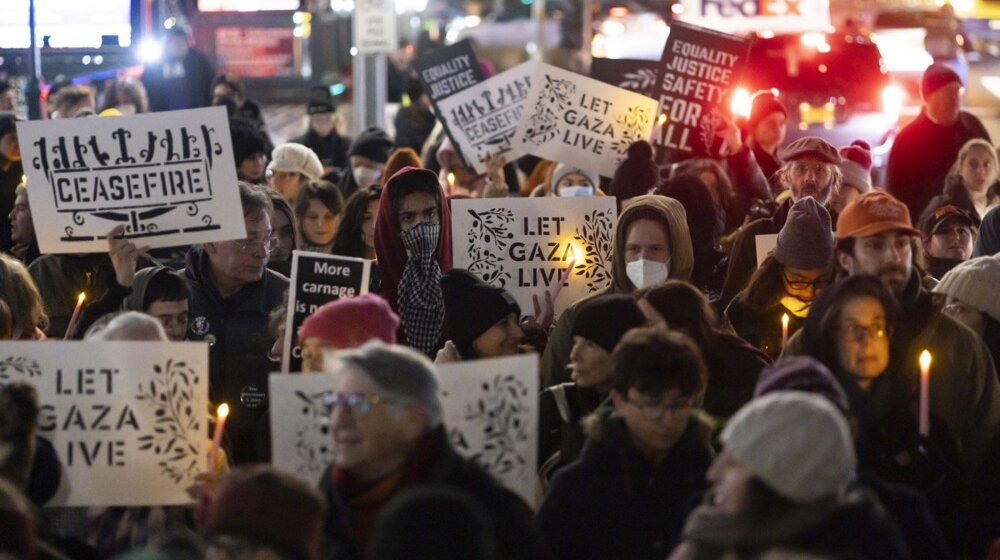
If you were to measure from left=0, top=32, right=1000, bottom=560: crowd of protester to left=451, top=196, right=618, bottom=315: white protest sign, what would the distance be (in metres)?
0.15

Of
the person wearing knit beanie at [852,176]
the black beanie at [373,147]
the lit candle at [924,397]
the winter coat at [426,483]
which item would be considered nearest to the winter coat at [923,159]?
the person wearing knit beanie at [852,176]

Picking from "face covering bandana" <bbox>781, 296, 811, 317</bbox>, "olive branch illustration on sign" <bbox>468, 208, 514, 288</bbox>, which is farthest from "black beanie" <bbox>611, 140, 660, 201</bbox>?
"face covering bandana" <bbox>781, 296, 811, 317</bbox>

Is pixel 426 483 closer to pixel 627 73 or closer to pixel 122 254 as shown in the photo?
pixel 122 254

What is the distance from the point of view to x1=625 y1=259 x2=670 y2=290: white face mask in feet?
26.1

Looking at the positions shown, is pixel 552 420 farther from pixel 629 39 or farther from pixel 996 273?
pixel 629 39

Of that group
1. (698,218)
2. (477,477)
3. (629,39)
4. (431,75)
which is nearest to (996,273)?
(698,218)

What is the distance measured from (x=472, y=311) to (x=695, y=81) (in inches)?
207

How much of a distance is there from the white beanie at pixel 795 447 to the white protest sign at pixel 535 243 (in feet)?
14.1

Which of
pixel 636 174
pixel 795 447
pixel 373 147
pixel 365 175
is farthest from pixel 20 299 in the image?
pixel 373 147

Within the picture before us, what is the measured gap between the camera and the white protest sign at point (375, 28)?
1900cm

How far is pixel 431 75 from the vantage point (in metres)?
12.6

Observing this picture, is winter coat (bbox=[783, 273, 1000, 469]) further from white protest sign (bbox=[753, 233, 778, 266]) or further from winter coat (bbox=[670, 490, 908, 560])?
white protest sign (bbox=[753, 233, 778, 266])

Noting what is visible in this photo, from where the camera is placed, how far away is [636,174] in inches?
424

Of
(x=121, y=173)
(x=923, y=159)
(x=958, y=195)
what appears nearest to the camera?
(x=121, y=173)
